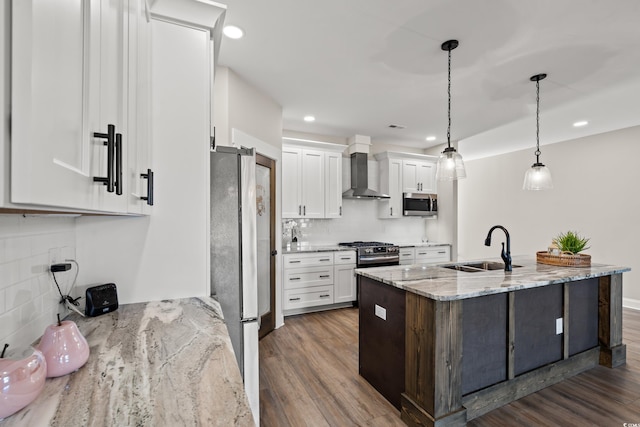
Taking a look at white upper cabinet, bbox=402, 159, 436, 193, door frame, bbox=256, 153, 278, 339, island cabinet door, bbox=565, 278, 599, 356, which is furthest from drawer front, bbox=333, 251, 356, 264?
island cabinet door, bbox=565, 278, 599, 356

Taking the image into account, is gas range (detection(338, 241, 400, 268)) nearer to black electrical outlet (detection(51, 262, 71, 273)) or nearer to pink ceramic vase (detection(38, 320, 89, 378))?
black electrical outlet (detection(51, 262, 71, 273))

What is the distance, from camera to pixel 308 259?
3982 mm

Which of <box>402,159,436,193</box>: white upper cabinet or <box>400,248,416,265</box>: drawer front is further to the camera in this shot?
<box>402,159,436,193</box>: white upper cabinet

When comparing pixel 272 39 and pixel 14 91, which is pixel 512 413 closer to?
pixel 14 91

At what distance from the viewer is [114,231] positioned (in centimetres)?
141

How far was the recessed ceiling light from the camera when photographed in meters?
2.16

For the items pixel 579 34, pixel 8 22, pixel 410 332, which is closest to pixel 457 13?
pixel 579 34

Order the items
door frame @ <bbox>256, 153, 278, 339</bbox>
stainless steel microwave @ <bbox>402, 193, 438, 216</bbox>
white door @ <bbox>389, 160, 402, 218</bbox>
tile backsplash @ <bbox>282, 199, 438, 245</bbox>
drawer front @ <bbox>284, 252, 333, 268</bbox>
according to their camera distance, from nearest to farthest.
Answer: door frame @ <bbox>256, 153, 278, 339</bbox>
drawer front @ <bbox>284, 252, 333, 268</bbox>
tile backsplash @ <bbox>282, 199, 438, 245</bbox>
white door @ <bbox>389, 160, 402, 218</bbox>
stainless steel microwave @ <bbox>402, 193, 438, 216</bbox>

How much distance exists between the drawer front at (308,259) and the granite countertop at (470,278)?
5.48ft

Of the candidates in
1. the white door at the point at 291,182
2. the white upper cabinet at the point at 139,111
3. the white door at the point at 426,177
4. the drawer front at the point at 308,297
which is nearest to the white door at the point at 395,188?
the white door at the point at 426,177

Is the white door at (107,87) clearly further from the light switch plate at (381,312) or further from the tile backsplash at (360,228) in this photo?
the tile backsplash at (360,228)

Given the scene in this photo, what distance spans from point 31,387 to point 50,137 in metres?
0.62

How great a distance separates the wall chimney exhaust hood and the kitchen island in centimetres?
234

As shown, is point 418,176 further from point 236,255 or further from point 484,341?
point 236,255
